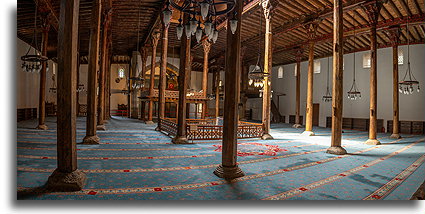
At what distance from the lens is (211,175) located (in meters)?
3.90

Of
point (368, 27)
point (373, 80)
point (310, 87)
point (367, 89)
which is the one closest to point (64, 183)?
point (373, 80)

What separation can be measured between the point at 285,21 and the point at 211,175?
35.5 ft

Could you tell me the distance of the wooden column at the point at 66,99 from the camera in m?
3.03

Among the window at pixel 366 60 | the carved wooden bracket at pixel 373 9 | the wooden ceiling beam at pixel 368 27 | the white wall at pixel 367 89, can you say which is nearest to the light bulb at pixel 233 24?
the carved wooden bracket at pixel 373 9

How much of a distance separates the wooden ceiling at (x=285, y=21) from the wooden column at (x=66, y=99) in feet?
21.5

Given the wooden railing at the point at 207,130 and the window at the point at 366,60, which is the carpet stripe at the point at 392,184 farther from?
the window at the point at 366,60

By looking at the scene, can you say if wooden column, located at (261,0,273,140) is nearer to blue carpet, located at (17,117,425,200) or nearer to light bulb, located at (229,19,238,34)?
blue carpet, located at (17,117,425,200)

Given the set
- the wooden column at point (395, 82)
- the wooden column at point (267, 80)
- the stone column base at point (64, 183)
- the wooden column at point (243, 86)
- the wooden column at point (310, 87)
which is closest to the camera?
the stone column base at point (64, 183)

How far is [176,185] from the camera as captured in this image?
3.35 metres

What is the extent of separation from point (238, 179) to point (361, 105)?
15132 mm

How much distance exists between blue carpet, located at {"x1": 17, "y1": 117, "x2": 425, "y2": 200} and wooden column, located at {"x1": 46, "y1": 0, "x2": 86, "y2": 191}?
0.24 metres

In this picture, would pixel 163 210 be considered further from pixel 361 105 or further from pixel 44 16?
pixel 361 105

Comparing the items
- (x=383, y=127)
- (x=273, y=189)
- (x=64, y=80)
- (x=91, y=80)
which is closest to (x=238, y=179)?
(x=273, y=189)

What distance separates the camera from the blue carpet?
3088mm
